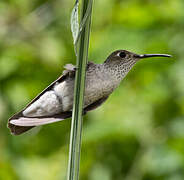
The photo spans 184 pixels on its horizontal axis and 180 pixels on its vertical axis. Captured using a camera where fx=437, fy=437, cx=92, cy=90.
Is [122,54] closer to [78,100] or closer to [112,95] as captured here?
[78,100]

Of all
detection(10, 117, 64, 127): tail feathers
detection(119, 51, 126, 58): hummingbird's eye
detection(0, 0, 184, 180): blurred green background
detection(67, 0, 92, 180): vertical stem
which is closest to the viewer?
detection(67, 0, 92, 180): vertical stem

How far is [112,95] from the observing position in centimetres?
174

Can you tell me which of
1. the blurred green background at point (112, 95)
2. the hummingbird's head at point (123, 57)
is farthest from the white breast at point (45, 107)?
the blurred green background at point (112, 95)

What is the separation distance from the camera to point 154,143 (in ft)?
5.71

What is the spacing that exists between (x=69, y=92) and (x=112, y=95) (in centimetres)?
102

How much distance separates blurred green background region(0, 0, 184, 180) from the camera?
1.71 m

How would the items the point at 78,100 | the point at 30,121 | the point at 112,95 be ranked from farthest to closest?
1. the point at 112,95
2. the point at 30,121
3. the point at 78,100

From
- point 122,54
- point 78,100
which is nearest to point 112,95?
point 122,54

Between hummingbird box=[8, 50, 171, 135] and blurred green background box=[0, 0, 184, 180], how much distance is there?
91cm

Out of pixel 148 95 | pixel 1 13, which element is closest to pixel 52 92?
pixel 148 95

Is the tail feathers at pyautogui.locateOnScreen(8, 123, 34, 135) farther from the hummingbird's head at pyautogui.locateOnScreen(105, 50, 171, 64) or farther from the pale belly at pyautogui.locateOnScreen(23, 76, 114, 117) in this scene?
the hummingbird's head at pyautogui.locateOnScreen(105, 50, 171, 64)

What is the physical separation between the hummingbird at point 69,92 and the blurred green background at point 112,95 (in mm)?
908

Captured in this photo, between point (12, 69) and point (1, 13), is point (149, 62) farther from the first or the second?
point (1, 13)

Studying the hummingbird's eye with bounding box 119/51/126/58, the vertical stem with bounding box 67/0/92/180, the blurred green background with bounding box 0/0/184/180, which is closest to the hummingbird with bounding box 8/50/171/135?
the hummingbird's eye with bounding box 119/51/126/58
